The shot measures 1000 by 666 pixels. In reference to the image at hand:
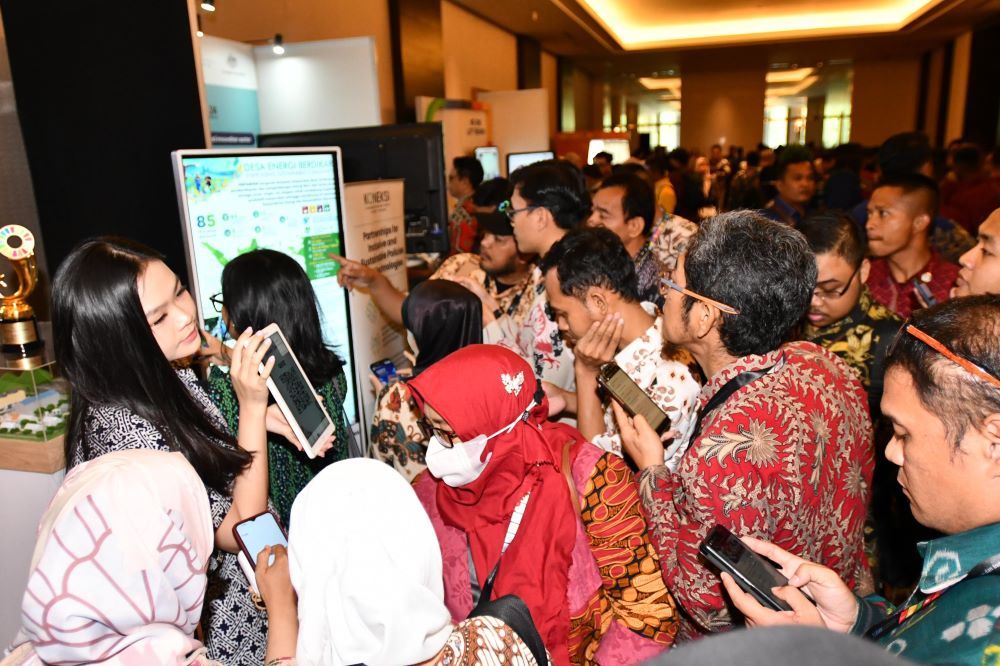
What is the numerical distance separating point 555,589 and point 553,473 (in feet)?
0.80

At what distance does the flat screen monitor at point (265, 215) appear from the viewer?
7.70 feet

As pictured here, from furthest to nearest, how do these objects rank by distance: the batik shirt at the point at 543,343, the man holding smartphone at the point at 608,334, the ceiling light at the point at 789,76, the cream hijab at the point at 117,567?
1. the ceiling light at the point at 789,76
2. the batik shirt at the point at 543,343
3. the man holding smartphone at the point at 608,334
4. the cream hijab at the point at 117,567

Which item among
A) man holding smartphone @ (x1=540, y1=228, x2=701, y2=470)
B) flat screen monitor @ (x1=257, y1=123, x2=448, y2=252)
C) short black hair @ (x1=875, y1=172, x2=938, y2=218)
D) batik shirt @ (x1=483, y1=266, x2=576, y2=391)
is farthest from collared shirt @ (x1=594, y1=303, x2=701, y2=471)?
flat screen monitor @ (x1=257, y1=123, x2=448, y2=252)

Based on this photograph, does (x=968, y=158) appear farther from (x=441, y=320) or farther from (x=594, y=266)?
(x=441, y=320)

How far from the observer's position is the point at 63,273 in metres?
1.39

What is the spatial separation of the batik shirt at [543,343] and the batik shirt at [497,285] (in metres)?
0.08

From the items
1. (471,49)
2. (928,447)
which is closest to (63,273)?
(928,447)

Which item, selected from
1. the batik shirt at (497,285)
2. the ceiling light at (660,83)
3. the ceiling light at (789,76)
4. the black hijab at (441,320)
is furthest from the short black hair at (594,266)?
the ceiling light at (789,76)

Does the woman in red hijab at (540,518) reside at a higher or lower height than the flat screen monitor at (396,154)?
lower

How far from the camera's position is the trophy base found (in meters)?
1.94

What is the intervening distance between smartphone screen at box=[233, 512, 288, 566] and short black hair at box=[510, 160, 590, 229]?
2017 mm

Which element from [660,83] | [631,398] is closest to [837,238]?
[631,398]

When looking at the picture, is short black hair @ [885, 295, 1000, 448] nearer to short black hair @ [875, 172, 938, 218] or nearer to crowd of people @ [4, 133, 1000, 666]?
crowd of people @ [4, 133, 1000, 666]

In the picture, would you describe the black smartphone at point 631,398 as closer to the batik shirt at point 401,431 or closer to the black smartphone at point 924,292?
the batik shirt at point 401,431
